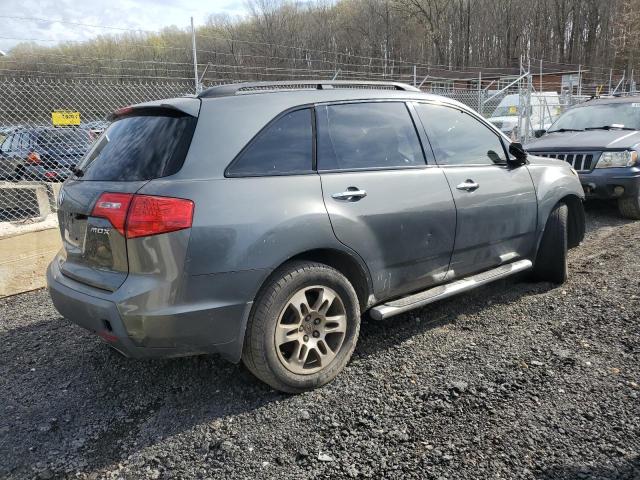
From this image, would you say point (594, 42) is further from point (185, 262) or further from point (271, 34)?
point (185, 262)

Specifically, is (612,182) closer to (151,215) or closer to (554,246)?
(554,246)

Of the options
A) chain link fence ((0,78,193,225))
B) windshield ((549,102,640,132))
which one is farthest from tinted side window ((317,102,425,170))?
chain link fence ((0,78,193,225))

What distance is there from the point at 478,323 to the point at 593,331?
2.63ft

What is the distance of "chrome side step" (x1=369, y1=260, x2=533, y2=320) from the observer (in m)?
3.29

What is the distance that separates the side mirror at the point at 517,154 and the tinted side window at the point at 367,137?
112cm

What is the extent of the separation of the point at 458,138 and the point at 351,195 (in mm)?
1339

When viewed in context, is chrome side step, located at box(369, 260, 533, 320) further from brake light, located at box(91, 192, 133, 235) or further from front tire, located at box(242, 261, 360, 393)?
brake light, located at box(91, 192, 133, 235)

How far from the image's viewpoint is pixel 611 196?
6961 millimetres

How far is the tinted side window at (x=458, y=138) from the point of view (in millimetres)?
3734

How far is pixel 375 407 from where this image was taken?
284cm

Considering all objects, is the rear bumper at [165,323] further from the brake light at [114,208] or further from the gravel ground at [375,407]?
the gravel ground at [375,407]

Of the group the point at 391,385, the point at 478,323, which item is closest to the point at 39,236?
the point at 391,385

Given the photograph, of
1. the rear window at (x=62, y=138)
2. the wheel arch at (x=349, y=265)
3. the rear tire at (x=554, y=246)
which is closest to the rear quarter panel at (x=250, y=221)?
the wheel arch at (x=349, y=265)

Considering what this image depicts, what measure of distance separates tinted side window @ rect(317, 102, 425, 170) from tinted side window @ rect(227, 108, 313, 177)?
0.10m
